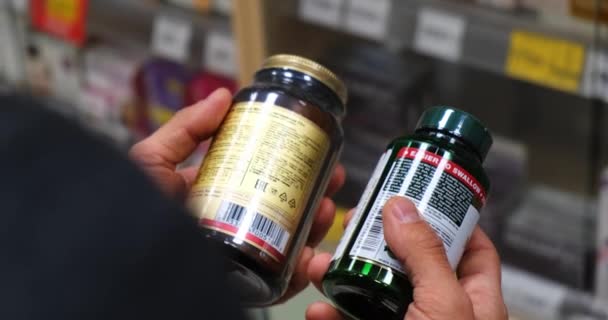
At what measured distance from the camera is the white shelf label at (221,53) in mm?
1416

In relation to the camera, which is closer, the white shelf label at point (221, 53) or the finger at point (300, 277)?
the finger at point (300, 277)

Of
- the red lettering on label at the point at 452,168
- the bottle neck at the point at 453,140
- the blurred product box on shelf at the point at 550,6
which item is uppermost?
the blurred product box on shelf at the point at 550,6

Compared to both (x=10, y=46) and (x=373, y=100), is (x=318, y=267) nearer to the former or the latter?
(x=373, y=100)

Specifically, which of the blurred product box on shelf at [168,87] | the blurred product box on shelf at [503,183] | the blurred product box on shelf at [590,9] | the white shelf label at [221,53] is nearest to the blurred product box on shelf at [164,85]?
the blurred product box on shelf at [168,87]

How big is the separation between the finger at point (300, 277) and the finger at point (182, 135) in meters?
0.14

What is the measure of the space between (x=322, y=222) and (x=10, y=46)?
133 cm

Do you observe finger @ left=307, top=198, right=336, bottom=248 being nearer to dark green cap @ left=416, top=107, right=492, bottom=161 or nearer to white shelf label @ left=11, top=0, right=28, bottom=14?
dark green cap @ left=416, top=107, right=492, bottom=161

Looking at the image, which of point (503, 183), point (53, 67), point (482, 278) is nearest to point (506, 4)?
A: point (503, 183)

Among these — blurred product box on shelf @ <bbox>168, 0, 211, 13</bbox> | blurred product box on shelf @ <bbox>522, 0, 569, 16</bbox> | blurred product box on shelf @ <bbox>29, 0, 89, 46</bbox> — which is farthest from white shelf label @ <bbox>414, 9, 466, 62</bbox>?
blurred product box on shelf @ <bbox>29, 0, 89, 46</bbox>

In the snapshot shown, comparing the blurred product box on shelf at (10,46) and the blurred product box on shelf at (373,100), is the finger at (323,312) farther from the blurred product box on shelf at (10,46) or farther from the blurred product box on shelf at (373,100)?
the blurred product box on shelf at (10,46)

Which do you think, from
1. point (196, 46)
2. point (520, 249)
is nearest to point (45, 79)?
point (196, 46)

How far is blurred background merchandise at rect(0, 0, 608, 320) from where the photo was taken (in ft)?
3.55

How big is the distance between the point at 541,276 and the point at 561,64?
0.40 metres

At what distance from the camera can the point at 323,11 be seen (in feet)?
3.99
